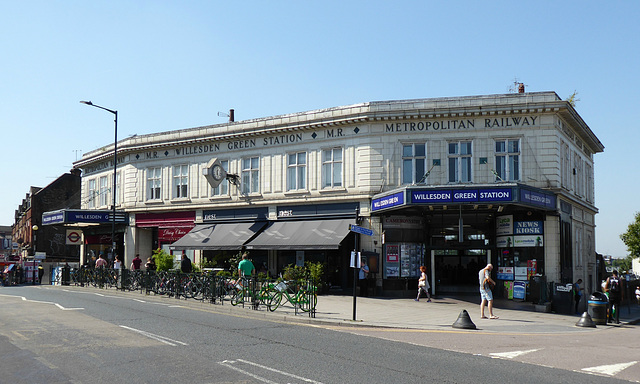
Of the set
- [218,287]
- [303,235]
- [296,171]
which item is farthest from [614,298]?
[296,171]

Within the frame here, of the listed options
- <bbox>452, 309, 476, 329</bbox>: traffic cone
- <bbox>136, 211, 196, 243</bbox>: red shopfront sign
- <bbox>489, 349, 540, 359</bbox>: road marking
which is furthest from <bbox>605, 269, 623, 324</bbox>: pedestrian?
<bbox>136, 211, 196, 243</bbox>: red shopfront sign

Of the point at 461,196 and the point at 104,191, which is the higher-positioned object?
the point at 104,191

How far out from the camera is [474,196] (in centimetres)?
2197

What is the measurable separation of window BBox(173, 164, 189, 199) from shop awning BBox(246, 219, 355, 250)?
7.14 m

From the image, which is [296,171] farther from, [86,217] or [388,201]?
[86,217]

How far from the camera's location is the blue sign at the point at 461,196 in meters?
21.7

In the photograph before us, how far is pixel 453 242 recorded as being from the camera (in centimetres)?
2623

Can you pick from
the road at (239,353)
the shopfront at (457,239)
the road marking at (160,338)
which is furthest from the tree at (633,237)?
the road marking at (160,338)

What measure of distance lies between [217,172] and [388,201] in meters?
11.7

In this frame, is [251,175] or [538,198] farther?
[251,175]

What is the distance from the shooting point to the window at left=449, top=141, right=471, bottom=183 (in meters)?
26.1

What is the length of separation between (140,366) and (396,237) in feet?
58.6

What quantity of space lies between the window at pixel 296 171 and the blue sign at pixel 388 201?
4.84 meters

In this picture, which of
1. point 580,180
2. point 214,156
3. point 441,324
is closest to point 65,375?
point 441,324
